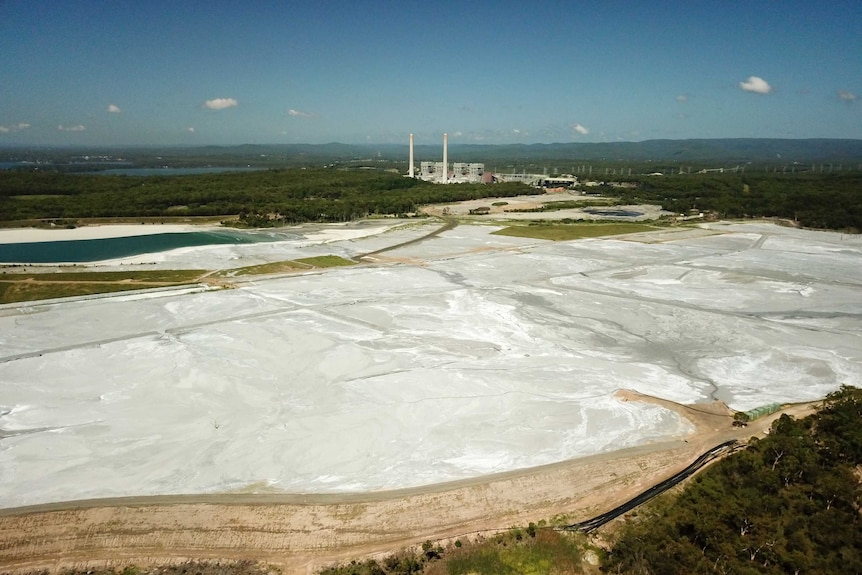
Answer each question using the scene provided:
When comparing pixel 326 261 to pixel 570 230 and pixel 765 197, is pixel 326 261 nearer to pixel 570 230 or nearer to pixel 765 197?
pixel 570 230

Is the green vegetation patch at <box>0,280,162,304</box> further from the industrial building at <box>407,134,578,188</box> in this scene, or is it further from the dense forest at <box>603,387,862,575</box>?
the industrial building at <box>407,134,578,188</box>

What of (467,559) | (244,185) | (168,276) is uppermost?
(244,185)

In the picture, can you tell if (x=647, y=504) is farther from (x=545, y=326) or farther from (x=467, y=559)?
(x=545, y=326)

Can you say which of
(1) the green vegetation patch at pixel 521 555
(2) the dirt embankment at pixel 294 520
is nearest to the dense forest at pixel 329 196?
(2) the dirt embankment at pixel 294 520

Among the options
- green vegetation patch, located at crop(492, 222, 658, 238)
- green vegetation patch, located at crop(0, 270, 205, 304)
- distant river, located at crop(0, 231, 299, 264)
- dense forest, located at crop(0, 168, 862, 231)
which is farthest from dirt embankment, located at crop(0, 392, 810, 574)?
dense forest, located at crop(0, 168, 862, 231)

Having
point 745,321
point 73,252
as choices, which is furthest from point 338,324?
point 73,252

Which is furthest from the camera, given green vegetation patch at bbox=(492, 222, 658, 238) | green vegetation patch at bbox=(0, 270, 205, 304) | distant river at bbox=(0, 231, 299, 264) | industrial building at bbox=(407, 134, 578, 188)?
industrial building at bbox=(407, 134, 578, 188)

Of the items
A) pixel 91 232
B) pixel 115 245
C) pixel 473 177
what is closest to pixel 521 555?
pixel 115 245
